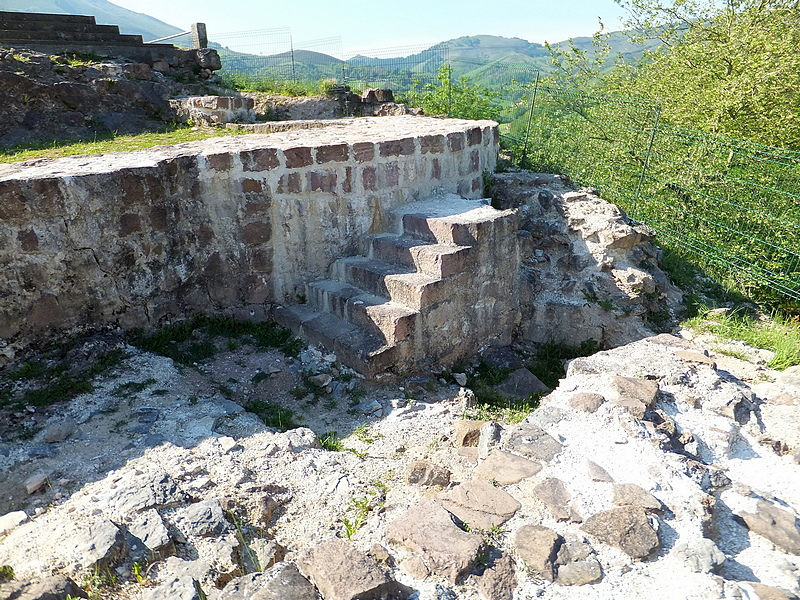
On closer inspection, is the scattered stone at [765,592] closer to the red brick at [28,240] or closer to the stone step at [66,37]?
the red brick at [28,240]

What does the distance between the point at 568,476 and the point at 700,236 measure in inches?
183

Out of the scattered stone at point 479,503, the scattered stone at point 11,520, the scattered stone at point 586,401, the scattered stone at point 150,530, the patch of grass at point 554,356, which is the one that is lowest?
the patch of grass at point 554,356

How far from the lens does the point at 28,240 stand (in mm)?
3596

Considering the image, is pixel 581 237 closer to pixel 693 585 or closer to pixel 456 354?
pixel 456 354

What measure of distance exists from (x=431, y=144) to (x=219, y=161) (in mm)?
1862

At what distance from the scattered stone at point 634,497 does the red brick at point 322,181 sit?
124 inches

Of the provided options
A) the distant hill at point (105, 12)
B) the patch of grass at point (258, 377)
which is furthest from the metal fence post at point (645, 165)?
the distant hill at point (105, 12)

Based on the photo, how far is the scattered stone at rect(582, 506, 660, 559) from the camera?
1999 millimetres

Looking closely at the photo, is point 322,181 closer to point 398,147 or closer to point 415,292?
point 398,147

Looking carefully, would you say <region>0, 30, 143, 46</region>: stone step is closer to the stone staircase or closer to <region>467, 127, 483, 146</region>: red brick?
<region>467, 127, 483, 146</region>: red brick

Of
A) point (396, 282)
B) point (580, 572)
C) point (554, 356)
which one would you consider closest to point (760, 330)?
point (554, 356)

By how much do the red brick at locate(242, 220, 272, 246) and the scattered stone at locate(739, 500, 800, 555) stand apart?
3.59 meters

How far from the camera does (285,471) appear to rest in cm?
277

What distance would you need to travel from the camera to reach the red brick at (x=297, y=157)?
4309 millimetres
